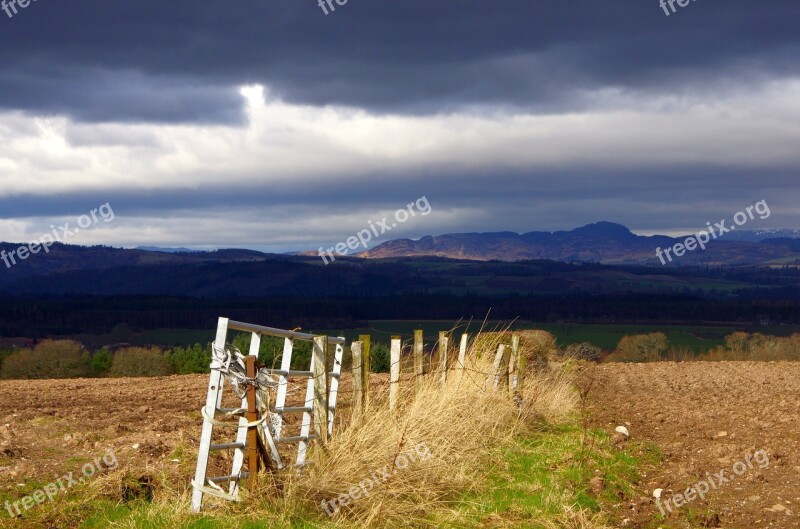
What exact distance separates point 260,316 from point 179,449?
109 metres

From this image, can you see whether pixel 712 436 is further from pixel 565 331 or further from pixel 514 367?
pixel 565 331

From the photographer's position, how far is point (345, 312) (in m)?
124

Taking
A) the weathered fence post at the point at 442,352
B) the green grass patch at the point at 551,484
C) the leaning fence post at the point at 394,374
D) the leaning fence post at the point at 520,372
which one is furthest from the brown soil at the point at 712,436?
the leaning fence post at the point at 394,374

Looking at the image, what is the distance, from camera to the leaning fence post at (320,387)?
963 centimetres

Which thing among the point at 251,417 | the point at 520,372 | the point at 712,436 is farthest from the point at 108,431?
the point at 712,436

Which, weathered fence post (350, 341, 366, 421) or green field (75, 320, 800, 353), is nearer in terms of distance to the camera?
weathered fence post (350, 341, 366, 421)

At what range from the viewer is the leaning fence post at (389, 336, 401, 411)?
37.6 feet

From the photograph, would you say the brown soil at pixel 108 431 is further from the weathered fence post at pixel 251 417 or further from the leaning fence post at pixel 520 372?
the leaning fence post at pixel 520 372

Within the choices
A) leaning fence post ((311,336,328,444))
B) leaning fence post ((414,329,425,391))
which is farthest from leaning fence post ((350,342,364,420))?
leaning fence post ((414,329,425,391))

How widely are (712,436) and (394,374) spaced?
551cm

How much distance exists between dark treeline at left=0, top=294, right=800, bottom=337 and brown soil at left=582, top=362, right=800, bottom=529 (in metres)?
82.5

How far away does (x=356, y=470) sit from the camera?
29.8 ft

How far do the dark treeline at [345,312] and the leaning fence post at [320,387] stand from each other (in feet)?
307

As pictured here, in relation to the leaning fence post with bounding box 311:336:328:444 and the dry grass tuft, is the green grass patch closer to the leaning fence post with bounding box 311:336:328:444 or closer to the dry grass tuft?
the dry grass tuft
